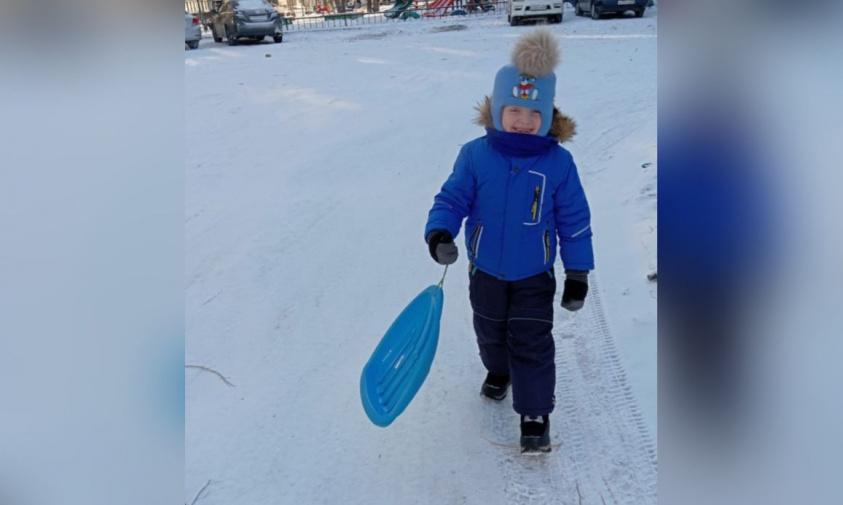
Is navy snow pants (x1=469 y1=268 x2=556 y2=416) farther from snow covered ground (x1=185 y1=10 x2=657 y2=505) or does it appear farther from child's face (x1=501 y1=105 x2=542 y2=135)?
child's face (x1=501 y1=105 x2=542 y2=135)

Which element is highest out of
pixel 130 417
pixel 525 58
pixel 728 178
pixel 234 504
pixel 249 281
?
pixel 525 58

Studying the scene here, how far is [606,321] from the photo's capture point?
326cm

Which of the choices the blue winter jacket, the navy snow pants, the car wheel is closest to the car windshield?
the car wheel

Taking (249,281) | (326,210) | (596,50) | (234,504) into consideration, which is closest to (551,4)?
(596,50)

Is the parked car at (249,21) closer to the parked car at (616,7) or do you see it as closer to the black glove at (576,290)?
the parked car at (616,7)

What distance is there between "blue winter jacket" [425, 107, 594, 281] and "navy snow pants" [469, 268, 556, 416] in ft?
0.19

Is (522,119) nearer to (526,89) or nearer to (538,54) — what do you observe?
(526,89)

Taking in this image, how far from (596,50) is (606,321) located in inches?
350

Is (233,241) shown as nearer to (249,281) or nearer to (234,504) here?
(249,281)

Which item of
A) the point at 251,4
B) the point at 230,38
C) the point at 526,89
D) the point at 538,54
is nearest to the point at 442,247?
the point at 526,89

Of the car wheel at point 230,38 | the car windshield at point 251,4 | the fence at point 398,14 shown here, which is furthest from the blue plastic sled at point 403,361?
the fence at point 398,14

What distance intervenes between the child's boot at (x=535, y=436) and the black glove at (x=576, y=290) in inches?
18.3

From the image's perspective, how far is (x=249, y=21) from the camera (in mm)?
15188

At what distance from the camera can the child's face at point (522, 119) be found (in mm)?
2328
